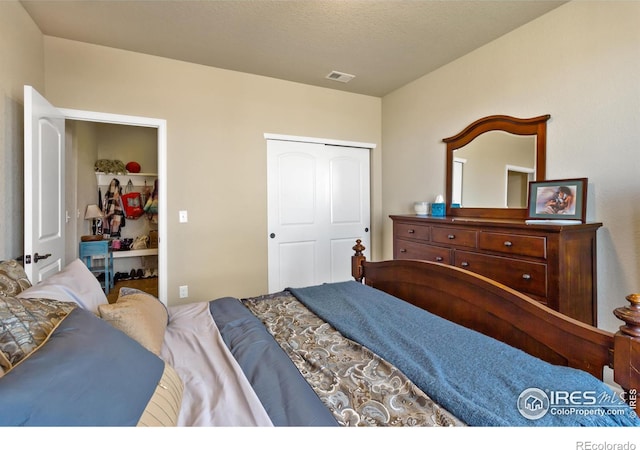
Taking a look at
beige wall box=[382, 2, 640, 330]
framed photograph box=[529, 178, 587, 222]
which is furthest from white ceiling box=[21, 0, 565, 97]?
framed photograph box=[529, 178, 587, 222]

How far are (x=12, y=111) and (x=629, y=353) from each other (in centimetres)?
326

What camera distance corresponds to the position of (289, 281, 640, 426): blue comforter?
0.81m

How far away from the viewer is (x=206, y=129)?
3.01 meters

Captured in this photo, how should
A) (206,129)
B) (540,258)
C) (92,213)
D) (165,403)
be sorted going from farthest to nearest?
(92,213) < (206,129) < (540,258) < (165,403)

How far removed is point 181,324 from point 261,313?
0.39 metres

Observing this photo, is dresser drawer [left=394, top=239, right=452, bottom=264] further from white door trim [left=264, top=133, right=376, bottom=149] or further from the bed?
white door trim [left=264, top=133, right=376, bottom=149]

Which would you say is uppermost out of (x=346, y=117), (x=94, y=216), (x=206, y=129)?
(x=346, y=117)

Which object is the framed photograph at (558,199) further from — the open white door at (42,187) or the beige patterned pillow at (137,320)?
the open white door at (42,187)

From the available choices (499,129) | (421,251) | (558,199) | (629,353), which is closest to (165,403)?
(629,353)

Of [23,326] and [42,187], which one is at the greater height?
[42,187]

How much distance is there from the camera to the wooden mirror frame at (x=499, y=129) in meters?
2.25

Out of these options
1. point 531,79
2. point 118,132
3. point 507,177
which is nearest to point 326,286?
point 507,177

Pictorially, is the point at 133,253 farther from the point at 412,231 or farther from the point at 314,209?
the point at 412,231

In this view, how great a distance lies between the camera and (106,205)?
4387mm
